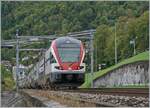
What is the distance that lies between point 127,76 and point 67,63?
19.9m

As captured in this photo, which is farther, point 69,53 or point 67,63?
point 69,53

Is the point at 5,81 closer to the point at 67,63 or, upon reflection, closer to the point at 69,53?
the point at 69,53

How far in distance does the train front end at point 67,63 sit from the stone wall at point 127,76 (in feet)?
43.5

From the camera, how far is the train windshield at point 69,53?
98.6 feet

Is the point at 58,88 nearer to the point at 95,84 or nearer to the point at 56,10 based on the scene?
the point at 95,84

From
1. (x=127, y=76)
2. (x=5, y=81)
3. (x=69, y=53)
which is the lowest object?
(x=5, y=81)

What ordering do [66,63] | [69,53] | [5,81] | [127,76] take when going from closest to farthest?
1. [66,63]
2. [69,53]
3. [127,76]
4. [5,81]

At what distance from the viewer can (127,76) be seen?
161 ft

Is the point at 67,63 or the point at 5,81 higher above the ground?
the point at 67,63

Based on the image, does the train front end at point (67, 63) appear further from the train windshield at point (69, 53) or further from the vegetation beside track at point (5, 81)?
the vegetation beside track at point (5, 81)

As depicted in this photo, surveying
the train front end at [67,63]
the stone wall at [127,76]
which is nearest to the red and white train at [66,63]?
the train front end at [67,63]

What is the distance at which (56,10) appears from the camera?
89188 millimetres

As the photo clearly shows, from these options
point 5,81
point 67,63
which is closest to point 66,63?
point 67,63

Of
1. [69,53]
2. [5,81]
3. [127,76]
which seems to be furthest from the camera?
[5,81]
